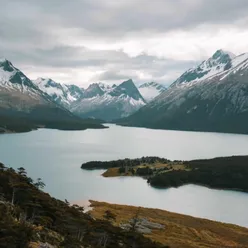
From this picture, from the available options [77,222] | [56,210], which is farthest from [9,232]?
[56,210]

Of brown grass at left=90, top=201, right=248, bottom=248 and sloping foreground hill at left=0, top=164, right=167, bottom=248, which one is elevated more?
sloping foreground hill at left=0, top=164, right=167, bottom=248

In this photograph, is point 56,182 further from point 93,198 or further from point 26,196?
point 26,196

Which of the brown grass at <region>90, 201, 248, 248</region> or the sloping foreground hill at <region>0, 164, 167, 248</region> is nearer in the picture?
the sloping foreground hill at <region>0, 164, 167, 248</region>

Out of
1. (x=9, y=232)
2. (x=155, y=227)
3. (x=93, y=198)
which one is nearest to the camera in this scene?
(x=9, y=232)

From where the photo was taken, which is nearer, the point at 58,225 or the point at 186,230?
the point at 58,225

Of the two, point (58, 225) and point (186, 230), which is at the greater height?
point (58, 225)

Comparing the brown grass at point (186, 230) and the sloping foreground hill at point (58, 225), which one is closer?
the sloping foreground hill at point (58, 225)

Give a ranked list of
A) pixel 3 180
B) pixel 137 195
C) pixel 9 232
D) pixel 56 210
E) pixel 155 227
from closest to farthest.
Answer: pixel 9 232
pixel 56 210
pixel 3 180
pixel 155 227
pixel 137 195

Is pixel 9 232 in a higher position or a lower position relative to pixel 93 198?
higher
